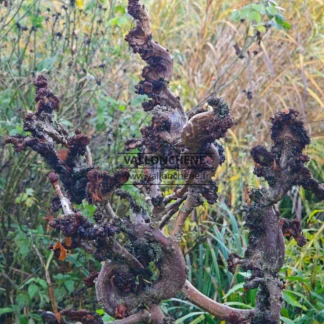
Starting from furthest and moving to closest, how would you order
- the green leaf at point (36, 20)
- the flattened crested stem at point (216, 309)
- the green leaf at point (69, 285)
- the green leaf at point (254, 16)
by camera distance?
1. the green leaf at point (36, 20)
2. the green leaf at point (254, 16)
3. the green leaf at point (69, 285)
4. the flattened crested stem at point (216, 309)

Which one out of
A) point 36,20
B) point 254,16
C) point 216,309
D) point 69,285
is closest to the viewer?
point 216,309

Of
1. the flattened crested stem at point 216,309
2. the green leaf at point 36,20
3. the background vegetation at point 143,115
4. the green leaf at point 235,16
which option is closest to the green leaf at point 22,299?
the background vegetation at point 143,115

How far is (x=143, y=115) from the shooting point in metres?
2.74

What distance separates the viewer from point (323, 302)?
7.00 feet

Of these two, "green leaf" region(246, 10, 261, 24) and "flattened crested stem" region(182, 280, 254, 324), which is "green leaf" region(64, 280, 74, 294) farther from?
"green leaf" region(246, 10, 261, 24)

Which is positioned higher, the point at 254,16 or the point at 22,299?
the point at 254,16

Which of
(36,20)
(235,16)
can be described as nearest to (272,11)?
(235,16)

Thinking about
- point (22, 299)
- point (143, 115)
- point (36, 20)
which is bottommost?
point (22, 299)

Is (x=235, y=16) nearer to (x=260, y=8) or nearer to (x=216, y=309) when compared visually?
(x=260, y=8)

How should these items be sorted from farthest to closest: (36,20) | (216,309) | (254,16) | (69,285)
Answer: (36,20) → (254,16) → (69,285) → (216,309)

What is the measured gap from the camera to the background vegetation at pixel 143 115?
2.34 meters

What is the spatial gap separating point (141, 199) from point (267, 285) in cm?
129

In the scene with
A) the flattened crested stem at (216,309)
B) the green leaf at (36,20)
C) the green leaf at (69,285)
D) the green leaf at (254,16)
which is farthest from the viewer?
the green leaf at (36,20)

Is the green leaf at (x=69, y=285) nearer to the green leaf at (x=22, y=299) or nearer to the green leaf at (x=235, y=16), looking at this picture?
the green leaf at (x=22, y=299)
